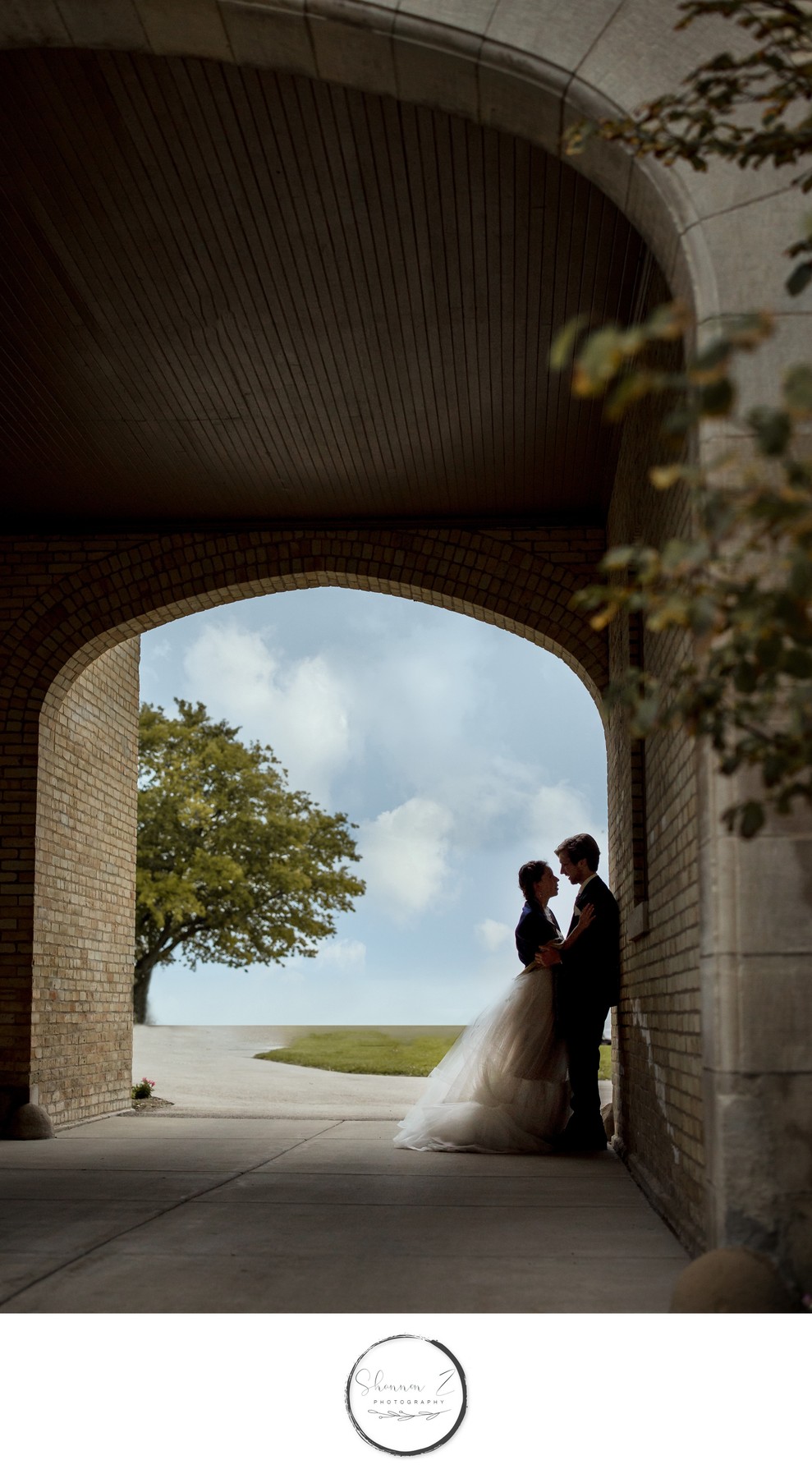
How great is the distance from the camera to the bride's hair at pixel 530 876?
8477 mm

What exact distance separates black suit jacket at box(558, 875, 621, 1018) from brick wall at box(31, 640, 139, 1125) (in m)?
3.60

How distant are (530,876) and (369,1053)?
1511 cm

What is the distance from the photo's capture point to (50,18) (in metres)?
4.35

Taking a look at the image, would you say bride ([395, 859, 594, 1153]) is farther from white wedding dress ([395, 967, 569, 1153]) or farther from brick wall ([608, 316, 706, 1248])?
brick wall ([608, 316, 706, 1248])

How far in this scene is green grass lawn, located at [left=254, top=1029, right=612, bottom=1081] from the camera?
19062mm

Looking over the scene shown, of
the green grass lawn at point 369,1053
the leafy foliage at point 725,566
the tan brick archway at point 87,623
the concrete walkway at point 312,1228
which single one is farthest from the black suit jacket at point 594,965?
the green grass lawn at point 369,1053

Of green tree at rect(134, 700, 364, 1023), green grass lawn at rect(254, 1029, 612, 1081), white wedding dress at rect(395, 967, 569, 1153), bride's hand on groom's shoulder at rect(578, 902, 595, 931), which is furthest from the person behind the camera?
green tree at rect(134, 700, 364, 1023)

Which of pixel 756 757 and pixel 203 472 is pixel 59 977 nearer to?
pixel 203 472

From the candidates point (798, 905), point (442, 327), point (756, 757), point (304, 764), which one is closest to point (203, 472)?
point (442, 327)

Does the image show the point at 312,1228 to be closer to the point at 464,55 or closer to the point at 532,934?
the point at 532,934

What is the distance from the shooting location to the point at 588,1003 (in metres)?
8.01

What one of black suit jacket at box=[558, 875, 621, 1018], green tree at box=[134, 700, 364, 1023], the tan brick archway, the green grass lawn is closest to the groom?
black suit jacket at box=[558, 875, 621, 1018]

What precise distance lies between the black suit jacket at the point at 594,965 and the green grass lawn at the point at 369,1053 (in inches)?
299
